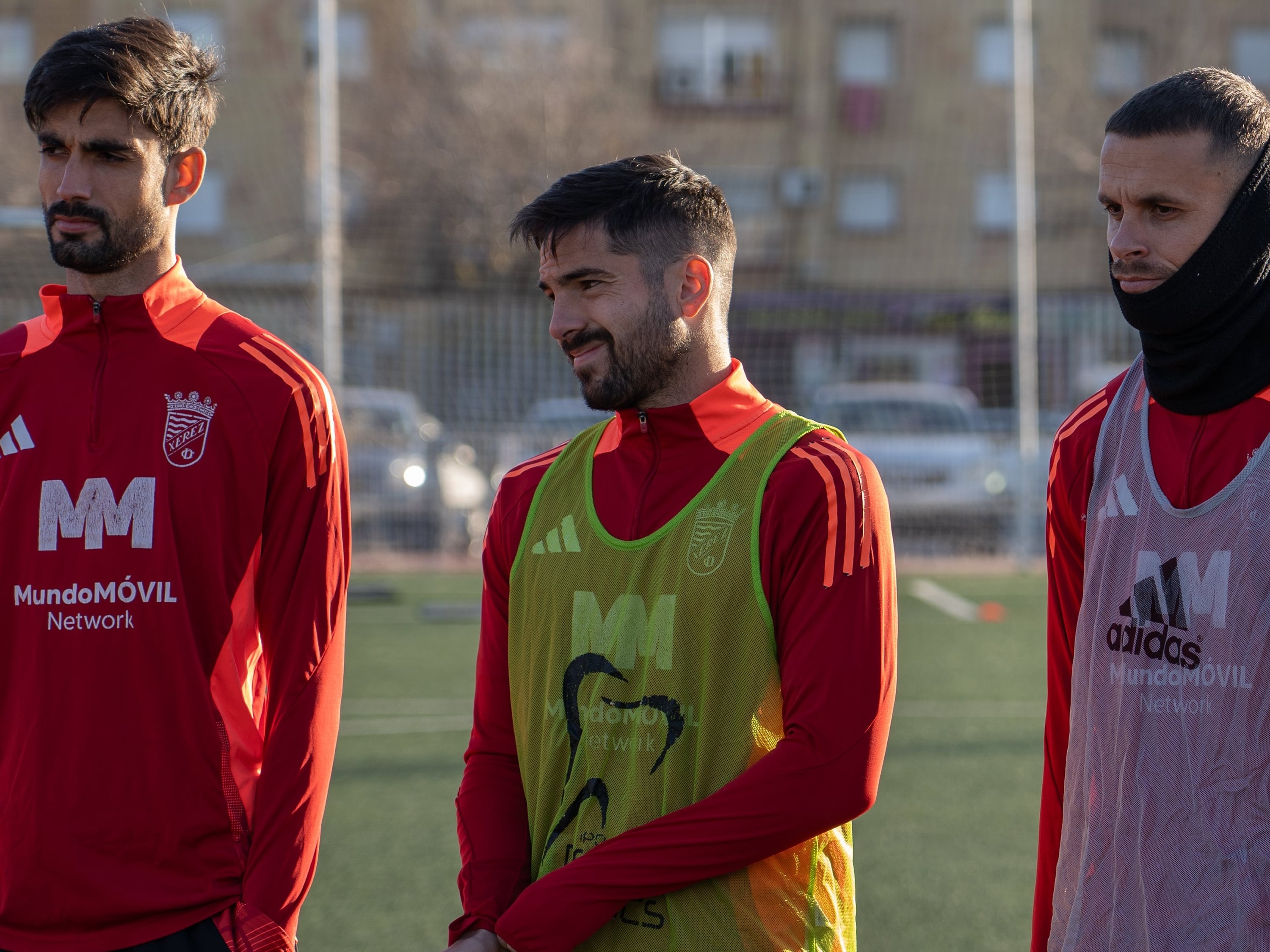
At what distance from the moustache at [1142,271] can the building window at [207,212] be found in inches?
884

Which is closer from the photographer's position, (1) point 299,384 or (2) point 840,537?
(2) point 840,537

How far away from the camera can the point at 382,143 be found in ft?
79.8

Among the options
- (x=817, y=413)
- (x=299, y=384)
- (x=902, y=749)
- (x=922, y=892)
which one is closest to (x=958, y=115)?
(x=817, y=413)

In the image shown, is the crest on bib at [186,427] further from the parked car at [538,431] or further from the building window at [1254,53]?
the building window at [1254,53]

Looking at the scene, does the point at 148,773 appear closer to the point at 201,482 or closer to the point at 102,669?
the point at 102,669

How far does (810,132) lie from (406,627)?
49.3 feet

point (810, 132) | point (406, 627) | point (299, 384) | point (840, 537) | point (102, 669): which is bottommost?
point (406, 627)

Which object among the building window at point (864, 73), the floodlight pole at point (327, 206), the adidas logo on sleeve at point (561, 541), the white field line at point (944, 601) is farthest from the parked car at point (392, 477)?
the adidas logo on sleeve at point (561, 541)

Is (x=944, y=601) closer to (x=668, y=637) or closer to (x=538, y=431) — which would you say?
(x=538, y=431)

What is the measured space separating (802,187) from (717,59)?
8.80 ft

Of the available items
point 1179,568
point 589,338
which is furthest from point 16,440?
point 1179,568

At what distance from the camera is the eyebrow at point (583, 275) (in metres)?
2.20

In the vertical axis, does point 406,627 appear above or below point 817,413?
below

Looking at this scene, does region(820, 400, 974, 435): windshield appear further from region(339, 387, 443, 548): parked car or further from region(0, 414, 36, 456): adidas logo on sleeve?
region(0, 414, 36, 456): adidas logo on sleeve
